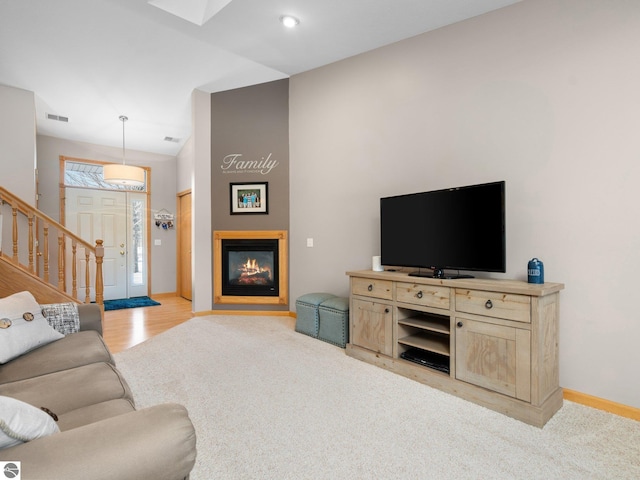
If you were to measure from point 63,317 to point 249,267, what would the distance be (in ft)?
8.61

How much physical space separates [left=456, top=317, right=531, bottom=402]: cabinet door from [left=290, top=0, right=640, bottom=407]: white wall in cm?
59

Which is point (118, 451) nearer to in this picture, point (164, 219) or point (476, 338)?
point (476, 338)

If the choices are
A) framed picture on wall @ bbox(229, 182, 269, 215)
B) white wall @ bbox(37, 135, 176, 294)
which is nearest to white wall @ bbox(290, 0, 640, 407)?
framed picture on wall @ bbox(229, 182, 269, 215)

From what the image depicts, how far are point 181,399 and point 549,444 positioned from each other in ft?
7.47

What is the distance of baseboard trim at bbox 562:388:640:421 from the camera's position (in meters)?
2.12

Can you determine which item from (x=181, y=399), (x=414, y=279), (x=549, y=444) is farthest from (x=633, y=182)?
(x=181, y=399)

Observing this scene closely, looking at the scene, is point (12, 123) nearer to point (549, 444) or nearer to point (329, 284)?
point (329, 284)

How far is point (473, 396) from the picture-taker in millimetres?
2271

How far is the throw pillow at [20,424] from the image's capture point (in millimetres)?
790

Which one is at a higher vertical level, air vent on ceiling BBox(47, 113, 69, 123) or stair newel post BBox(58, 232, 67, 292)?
air vent on ceiling BBox(47, 113, 69, 123)

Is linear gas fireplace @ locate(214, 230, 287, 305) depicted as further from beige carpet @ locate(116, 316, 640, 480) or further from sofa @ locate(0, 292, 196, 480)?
sofa @ locate(0, 292, 196, 480)

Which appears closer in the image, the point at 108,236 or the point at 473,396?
the point at 473,396

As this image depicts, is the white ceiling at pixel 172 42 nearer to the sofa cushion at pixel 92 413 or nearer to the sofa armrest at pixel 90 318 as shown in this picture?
the sofa armrest at pixel 90 318

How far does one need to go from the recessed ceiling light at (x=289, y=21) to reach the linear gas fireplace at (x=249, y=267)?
244 cm
